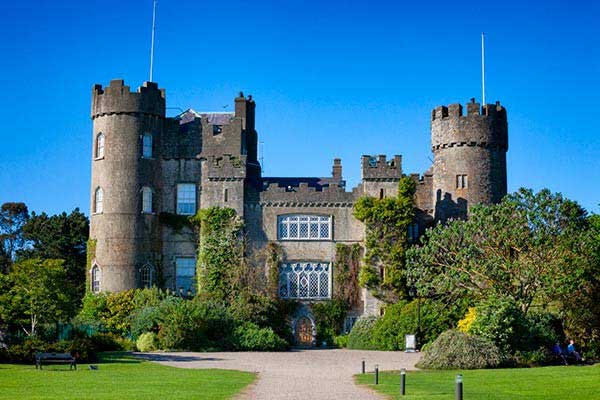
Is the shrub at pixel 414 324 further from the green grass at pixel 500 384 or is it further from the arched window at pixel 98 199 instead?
the arched window at pixel 98 199

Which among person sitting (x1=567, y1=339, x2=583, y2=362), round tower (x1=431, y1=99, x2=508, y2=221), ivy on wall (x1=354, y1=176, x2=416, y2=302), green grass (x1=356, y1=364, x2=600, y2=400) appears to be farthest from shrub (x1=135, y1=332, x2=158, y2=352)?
person sitting (x1=567, y1=339, x2=583, y2=362)

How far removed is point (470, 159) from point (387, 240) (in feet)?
22.5

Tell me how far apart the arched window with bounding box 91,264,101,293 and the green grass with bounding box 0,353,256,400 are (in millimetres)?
16442

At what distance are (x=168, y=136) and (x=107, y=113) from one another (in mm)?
3569

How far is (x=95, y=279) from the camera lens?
1941 inches

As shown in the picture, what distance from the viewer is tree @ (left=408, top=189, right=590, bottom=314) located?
123 feet

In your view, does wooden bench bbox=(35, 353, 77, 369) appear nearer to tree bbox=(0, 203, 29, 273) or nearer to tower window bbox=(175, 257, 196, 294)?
tower window bbox=(175, 257, 196, 294)

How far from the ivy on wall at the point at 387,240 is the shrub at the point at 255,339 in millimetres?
6863

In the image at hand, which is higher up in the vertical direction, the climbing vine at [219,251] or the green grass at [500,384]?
the climbing vine at [219,251]

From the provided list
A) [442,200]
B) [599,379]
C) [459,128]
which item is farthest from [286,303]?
[599,379]

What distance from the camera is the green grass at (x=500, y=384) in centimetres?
2138

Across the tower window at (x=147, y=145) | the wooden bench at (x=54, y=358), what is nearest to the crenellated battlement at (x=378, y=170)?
the tower window at (x=147, y=145)

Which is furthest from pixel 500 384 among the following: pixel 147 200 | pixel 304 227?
pixel 147 200

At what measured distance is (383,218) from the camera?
48.8 metres
